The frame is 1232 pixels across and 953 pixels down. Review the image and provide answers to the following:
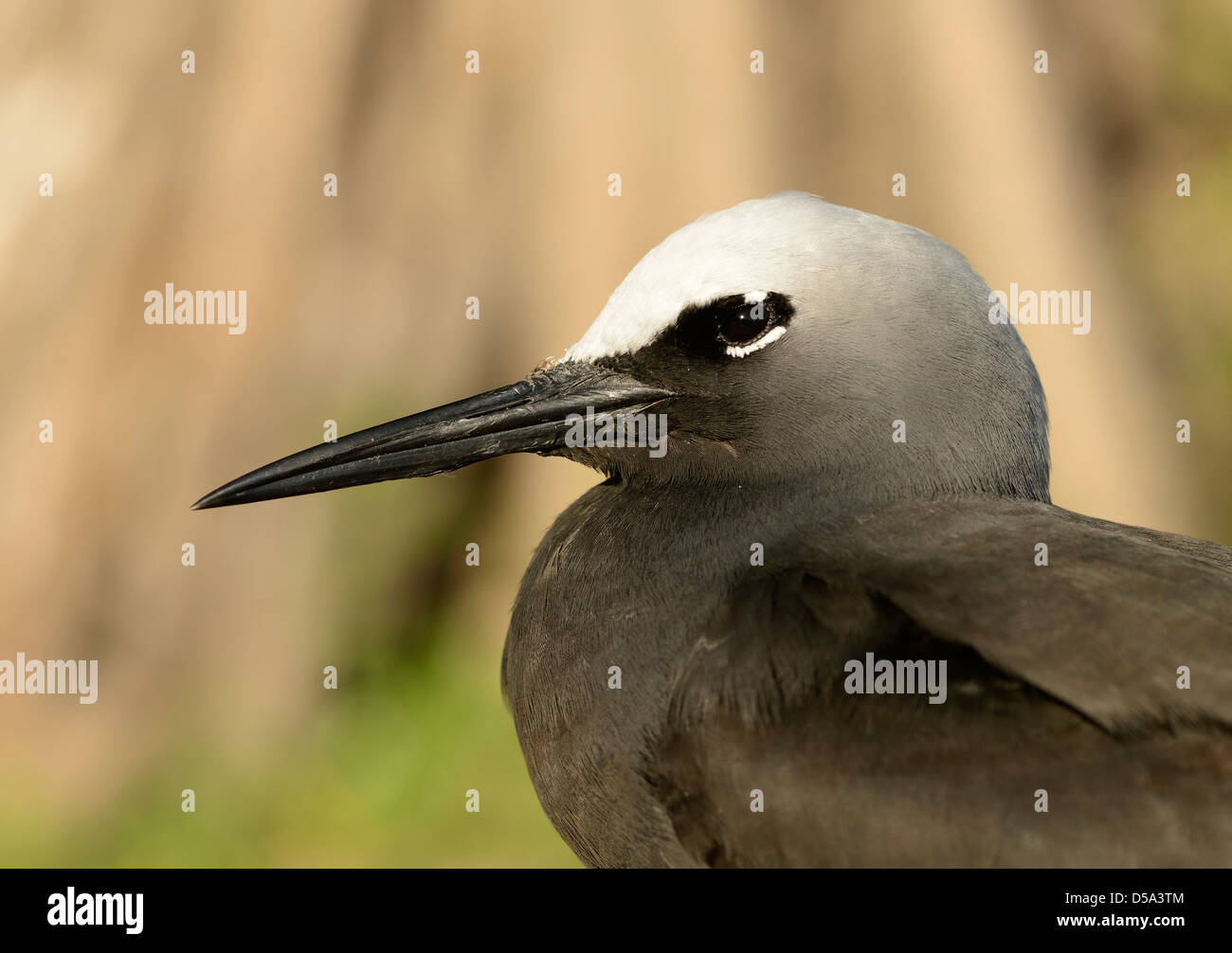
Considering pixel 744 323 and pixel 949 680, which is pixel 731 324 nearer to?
pixel 744 323

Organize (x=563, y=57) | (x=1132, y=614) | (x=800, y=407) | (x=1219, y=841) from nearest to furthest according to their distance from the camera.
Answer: (x=1219, y=841) → (x=1132, y=614) → (x=800, y=407) → (x=563, y=57)

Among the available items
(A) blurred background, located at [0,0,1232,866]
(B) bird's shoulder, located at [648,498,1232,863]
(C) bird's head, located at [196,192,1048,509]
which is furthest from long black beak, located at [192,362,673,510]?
(A) blurred background, located at [0,0,1232,866]

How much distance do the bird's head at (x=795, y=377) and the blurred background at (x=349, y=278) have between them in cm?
194

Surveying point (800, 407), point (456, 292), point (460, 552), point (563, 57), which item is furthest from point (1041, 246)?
point (800, 407)

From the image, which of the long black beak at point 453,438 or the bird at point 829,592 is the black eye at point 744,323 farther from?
the long black beak at point 453,438

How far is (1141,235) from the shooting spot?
13.3 feet

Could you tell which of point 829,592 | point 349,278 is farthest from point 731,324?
point 349,278

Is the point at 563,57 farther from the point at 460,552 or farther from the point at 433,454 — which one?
the point at 433,454

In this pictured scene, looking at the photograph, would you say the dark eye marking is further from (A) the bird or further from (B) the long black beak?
(B) the long black beak


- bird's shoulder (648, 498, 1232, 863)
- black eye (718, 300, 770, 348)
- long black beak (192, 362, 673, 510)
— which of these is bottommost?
bird's shoulder (648, 498, 1232, 863)

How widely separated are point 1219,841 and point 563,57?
302 cm

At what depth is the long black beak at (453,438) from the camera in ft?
5.81

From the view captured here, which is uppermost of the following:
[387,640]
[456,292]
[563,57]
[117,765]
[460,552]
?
[563,57]

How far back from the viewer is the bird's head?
5.41 ft
